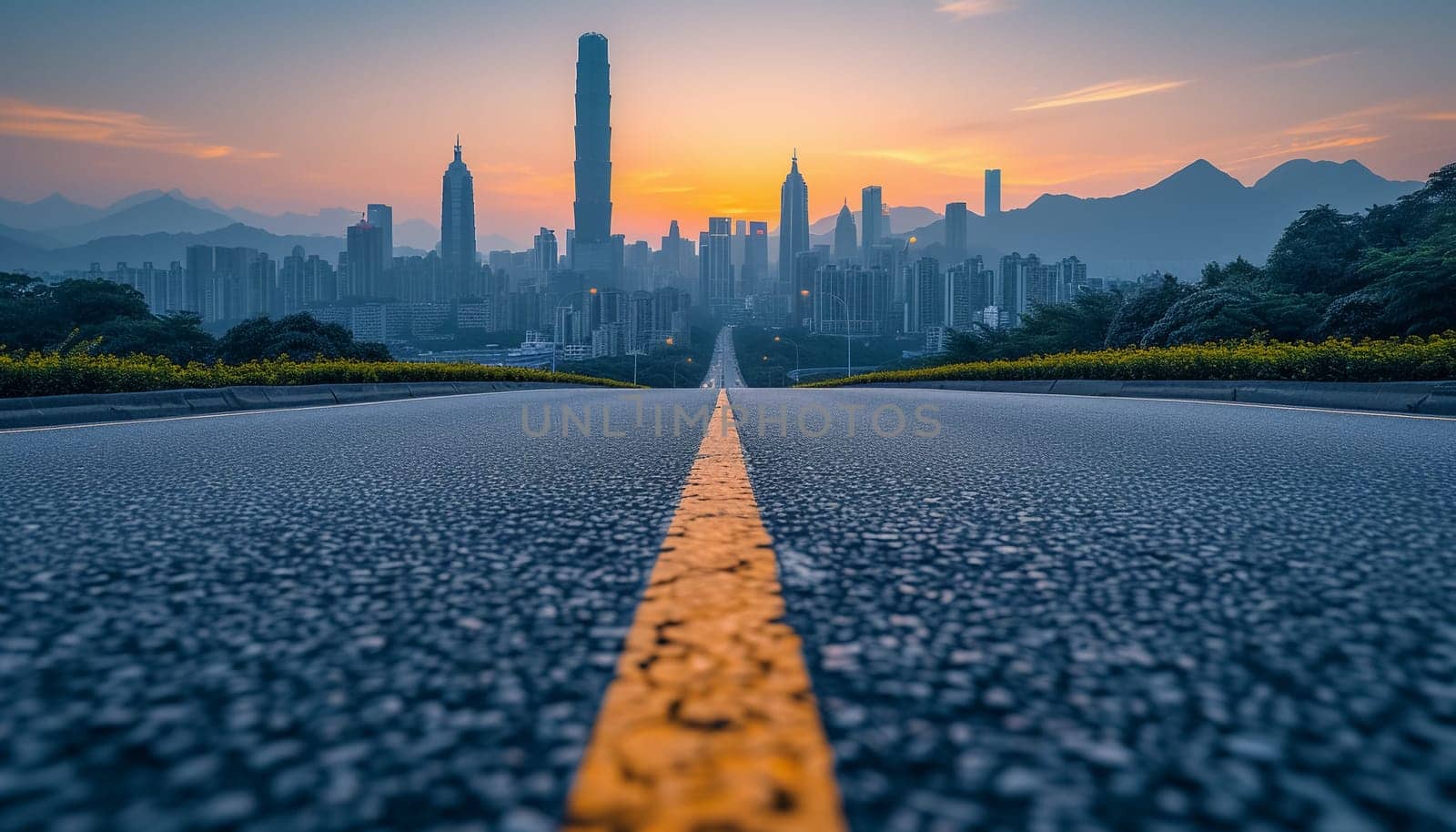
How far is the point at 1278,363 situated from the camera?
13.6 metres

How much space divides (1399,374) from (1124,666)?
12911mm

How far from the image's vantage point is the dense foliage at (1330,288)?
2325 centimetres

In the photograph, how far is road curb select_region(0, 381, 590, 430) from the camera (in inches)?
365

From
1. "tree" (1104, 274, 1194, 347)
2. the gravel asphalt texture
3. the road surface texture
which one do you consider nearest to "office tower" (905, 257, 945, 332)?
"tree" (1104, 274, 1194, 347)

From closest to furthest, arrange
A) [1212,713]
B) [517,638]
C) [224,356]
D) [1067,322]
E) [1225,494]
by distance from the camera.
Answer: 1. [1212,713]
2. [517,638]
3. [1225,494]
4. [224,356]
5. [1067,322]

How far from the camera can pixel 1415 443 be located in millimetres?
6520

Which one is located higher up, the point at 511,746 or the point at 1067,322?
the point at 1067,322

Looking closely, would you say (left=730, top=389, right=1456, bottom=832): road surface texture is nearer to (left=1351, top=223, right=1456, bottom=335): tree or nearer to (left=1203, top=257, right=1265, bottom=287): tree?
(left=1351, top=223, right=1456, bottom=335): tree

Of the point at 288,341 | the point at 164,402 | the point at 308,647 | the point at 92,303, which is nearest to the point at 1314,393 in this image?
the point at 308,647

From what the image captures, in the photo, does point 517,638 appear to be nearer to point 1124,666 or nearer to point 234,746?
point 234,746

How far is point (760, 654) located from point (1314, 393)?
12.6 metres

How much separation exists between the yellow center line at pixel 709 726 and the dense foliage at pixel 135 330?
1750 inches

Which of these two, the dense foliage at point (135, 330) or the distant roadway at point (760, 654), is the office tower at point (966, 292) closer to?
the dense foliage at point (135, 330)

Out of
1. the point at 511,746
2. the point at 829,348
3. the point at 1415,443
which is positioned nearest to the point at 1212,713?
the point at 511,746
